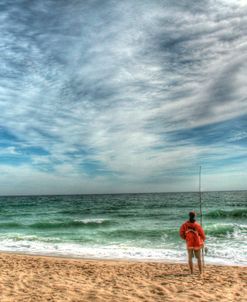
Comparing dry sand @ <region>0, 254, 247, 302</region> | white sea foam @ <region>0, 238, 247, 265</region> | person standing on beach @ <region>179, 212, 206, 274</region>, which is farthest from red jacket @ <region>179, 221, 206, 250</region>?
white sea foam @ <region>0, 238, 247, 265</region>

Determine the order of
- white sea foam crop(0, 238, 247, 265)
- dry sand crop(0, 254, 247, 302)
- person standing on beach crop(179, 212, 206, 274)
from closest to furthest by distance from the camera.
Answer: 1. dry sand crop(0, 254, 247, 302)
2. person standing on beach crop(179, 212, 206, 274)
3. white sea foam crop(0, 238, 247, 265)

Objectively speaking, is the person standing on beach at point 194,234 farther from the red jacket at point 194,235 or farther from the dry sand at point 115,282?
the dry sand at point 115,282

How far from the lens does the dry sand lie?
6.39m

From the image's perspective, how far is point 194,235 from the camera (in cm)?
801

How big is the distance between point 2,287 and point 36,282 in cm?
88

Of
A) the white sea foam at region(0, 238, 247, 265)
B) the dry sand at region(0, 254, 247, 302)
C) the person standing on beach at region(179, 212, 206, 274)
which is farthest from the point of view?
the white sea foam at region(0, 238, 247, 265)

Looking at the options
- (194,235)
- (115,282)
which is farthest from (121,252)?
(194,235)

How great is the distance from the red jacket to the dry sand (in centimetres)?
86

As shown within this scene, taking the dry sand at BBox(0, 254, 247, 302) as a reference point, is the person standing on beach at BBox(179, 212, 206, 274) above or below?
above

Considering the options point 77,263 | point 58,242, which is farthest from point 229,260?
point 58,242

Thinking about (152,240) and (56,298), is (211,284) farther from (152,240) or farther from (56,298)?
(152,240)

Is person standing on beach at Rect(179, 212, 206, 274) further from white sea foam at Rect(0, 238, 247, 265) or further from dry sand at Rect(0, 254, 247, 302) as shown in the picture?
white sea foam at Rect(0, 238, 247, 265)

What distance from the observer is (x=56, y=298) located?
6.24 m

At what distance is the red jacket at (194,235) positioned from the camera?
26.2 ft
